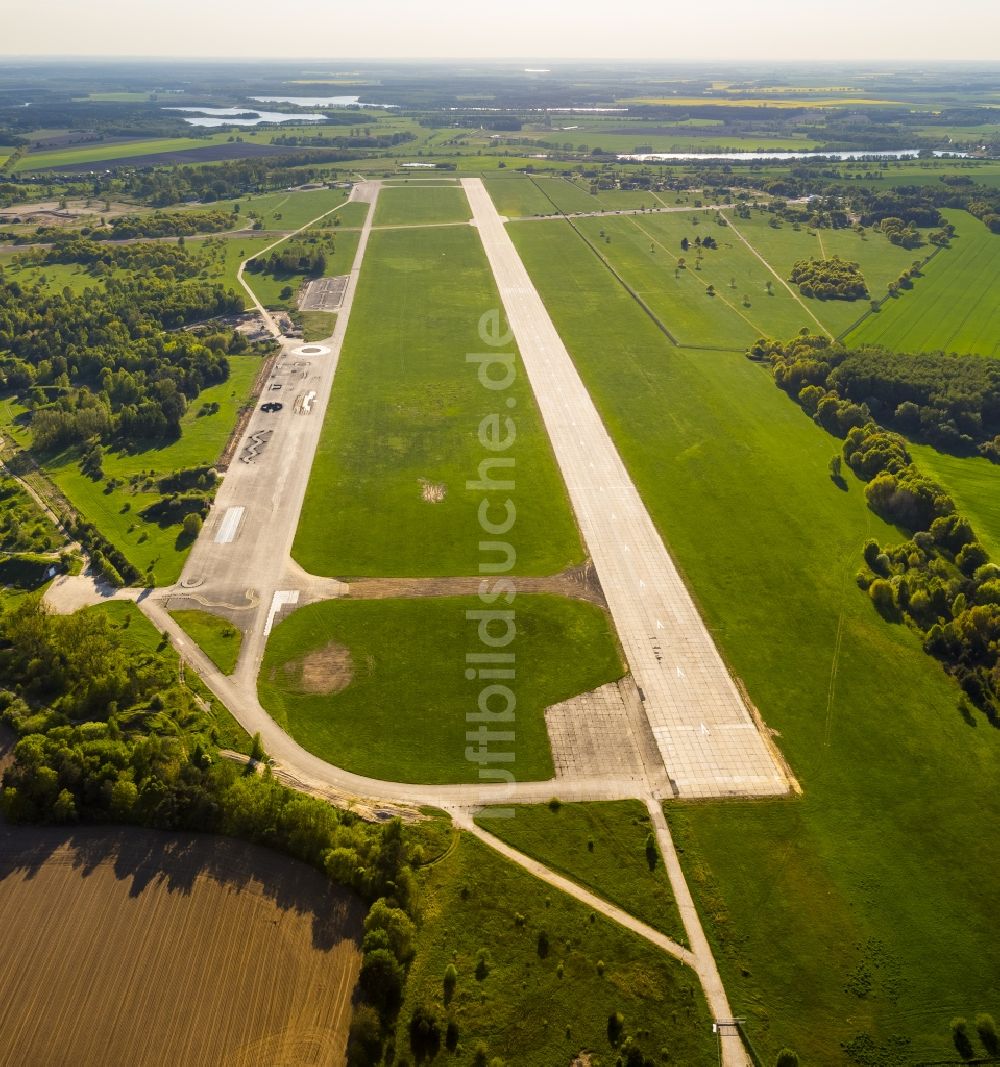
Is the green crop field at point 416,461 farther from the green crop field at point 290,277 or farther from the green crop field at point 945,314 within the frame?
the green crop field at point 945,314

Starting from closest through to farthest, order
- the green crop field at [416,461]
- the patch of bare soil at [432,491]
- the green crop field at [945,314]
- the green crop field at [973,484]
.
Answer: the green crop field at [416,461] → the green crop field at [973,484] → the patch of bare soil at [432,491] → the green crop field at [945,314]

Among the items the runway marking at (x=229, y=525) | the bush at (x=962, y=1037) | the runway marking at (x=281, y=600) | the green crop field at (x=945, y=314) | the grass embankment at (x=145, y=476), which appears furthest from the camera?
the green crop field at (x=945, y=314)

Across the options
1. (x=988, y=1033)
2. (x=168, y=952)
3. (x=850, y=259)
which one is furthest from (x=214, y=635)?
(x=850, y=259)

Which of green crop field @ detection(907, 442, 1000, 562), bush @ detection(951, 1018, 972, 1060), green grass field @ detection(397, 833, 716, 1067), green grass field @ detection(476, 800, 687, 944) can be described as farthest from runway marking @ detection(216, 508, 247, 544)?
green crop field @ detection(907, 442, 1000, 562)

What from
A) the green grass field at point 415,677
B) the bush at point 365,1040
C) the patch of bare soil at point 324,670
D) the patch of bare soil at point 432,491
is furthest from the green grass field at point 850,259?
the bush at point 365,1040

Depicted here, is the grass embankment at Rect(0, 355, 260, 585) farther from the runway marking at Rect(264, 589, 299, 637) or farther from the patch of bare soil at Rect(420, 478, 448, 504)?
the patch of bare soil at Rect(420, 478, 448, 504)

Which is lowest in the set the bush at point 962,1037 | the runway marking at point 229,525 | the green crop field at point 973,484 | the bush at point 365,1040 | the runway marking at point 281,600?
the green crop field at point 973,484

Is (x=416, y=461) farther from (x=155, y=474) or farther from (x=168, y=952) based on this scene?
(x=168, y=952)
